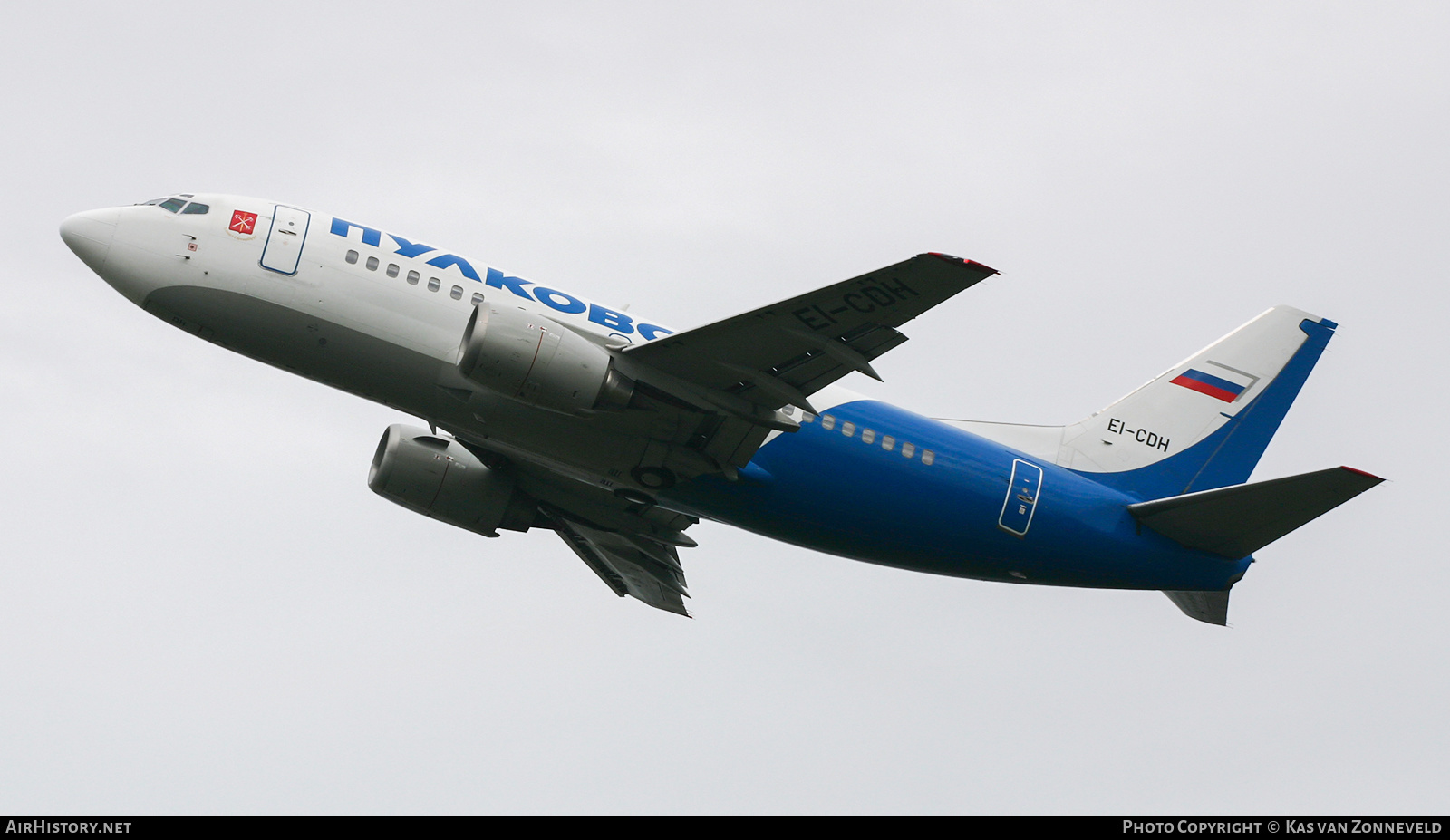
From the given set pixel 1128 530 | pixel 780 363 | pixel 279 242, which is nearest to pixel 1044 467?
pixel 1128 530

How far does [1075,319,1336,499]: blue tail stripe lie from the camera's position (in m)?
29.2

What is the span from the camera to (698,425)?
24.8 meters

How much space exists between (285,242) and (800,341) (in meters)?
10.3

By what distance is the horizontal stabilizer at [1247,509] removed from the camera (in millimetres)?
24656

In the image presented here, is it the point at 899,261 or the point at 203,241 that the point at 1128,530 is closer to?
the point at 899,261

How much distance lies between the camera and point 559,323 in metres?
24.2

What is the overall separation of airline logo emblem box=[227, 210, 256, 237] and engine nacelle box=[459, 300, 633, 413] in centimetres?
508

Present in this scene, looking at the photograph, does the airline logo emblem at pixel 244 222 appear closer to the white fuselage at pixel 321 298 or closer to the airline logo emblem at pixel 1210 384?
the white fuselage at pixel 321 298

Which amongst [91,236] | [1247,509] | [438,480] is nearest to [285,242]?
[91,236]

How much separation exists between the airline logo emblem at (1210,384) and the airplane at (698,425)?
29.5 inches

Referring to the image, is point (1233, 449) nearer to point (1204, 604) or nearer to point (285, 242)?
point (1204, 604)

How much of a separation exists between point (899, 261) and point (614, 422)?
6911 mm

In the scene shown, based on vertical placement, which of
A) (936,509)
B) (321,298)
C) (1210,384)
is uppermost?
(1210,384)

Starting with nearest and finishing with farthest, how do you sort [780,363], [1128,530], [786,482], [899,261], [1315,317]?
[899,261] < [780,363] < [786,482] < [1128,530] < [1315,317]
